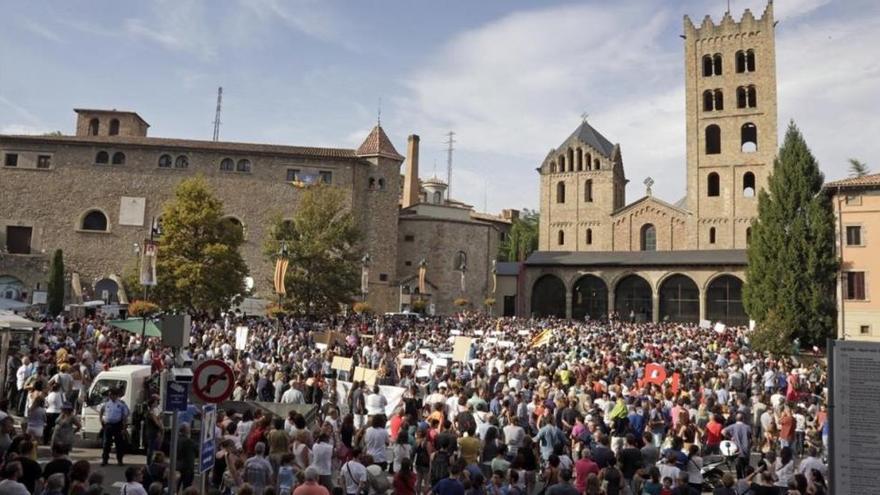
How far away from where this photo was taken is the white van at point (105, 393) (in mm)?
12836

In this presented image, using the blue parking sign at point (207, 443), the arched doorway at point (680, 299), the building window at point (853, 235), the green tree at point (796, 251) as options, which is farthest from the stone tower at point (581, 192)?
the blue parking sign at point (207, 443)

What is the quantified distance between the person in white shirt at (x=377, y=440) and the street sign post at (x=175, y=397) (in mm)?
2978

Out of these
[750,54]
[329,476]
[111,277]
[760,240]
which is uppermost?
[750,54]

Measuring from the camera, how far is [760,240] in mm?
38500

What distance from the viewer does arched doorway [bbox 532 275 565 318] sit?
5269 cm

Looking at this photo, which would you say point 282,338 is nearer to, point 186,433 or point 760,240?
point 186,433

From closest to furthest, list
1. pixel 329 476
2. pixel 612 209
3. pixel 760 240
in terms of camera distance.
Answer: pixel 329 476 < pixel 760 240 < pixel 612 209

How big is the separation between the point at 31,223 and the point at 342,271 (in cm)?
2596

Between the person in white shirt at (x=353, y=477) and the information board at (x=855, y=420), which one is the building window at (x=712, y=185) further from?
the information board at (x=855, y=420)

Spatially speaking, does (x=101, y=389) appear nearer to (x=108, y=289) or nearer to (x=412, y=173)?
(x=108, y=289)

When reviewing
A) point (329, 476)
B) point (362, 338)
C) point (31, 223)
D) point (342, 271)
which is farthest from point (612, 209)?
point (329, 476)

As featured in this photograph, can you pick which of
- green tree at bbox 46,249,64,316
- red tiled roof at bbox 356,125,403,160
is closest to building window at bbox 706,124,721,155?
red tiled roof at bbox 356,125,403,160

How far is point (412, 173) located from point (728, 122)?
2890 centimetres

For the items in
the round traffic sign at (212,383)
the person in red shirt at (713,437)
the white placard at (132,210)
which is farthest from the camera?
the white placard at (132,210)
